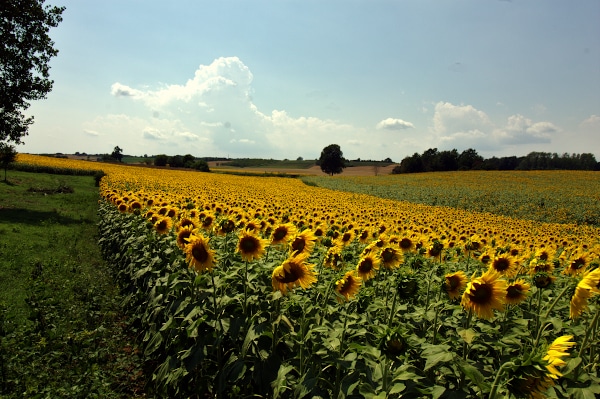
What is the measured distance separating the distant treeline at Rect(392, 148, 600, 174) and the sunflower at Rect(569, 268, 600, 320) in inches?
3822

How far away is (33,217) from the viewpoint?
52.7 feet

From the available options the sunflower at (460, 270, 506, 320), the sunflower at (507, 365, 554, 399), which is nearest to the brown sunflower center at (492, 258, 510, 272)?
the sunflower at (460, 270, 506, 320)

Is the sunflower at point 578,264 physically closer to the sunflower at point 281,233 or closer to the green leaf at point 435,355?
the green leaf at point 435,355

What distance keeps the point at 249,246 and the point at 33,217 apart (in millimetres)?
16028

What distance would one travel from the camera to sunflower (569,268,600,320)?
8.72 ft

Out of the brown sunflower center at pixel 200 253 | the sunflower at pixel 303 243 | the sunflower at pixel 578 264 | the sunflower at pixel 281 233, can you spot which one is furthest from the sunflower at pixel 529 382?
the sunflower at pixel 578 264

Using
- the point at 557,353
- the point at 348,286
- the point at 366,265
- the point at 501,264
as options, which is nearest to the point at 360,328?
the point at 348,286

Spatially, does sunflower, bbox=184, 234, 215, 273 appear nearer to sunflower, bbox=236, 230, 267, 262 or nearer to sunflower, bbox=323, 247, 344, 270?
sunflower, bbox=236, 230, 267, 262

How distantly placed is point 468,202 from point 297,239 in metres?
32.7

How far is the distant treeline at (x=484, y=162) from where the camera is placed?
93188 millimetres

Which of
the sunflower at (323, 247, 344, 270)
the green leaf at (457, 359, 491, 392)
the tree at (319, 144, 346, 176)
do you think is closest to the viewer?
the green leaf at (457, 359, 491, 392)

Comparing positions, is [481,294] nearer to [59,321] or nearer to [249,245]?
[249,245]

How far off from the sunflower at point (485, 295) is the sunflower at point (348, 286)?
3.33 ft

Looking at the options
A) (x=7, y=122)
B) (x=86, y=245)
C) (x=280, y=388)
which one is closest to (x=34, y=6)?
(x=7, y=122)
